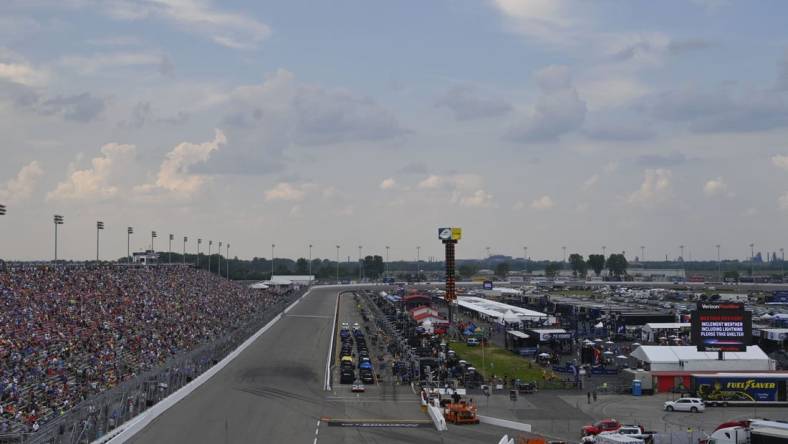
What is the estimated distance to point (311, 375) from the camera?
49.6 meters

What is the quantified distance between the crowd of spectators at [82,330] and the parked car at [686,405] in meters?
27.8

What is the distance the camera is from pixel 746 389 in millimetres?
43594

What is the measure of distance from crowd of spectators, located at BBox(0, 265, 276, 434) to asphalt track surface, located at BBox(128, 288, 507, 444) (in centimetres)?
388

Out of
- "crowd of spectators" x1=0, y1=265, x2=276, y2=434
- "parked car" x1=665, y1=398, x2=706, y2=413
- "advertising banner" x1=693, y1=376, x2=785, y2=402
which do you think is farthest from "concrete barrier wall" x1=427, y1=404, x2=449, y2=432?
"advertising banner" x1=693, y1=376, x2=785, y2=402

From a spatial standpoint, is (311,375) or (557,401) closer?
(557,401)

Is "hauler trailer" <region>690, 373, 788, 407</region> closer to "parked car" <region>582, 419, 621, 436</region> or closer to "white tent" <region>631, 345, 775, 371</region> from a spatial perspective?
"white tent" <region>631, 345, 775, 371</region>

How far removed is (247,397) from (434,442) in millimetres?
13111

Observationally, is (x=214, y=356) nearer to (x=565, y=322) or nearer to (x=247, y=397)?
(x=247, y=397)

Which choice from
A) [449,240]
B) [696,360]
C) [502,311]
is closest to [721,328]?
[696,360]

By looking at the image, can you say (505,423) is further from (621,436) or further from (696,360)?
(696,360)

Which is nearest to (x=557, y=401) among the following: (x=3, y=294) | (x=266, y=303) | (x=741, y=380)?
Result: (x=741, y=380)

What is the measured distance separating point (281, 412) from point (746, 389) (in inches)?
1011

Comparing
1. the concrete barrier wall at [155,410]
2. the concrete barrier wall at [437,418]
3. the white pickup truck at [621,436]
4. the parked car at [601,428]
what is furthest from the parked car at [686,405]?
the concrete barrier wall at [155,410]

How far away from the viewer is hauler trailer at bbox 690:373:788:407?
43625 millimetres
